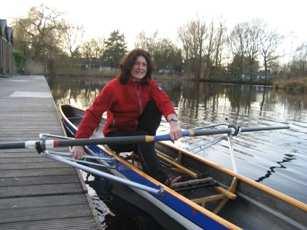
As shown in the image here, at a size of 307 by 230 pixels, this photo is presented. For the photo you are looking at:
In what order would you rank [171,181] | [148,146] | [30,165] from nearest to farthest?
[148,146]
[171,181]
[30,165]

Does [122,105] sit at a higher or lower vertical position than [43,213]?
higher

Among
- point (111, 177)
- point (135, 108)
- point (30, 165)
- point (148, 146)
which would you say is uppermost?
point (135, 108)

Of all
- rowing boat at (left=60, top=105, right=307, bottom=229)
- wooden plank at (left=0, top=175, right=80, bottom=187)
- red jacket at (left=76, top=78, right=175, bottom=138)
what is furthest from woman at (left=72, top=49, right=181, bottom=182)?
wooden plank at (left=0, top=175, right=80, bottom=187)

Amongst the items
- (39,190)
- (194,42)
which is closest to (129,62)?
(39,190)

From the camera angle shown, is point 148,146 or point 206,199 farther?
point 148,146

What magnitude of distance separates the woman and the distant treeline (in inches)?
2065

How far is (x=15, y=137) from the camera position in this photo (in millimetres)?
8273

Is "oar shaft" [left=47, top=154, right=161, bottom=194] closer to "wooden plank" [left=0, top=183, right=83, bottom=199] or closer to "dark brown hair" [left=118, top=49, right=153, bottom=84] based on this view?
"wooden plank" [left=0, top=183, right=83, bottom=199]

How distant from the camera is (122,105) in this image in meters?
5.21

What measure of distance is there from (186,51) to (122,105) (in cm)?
6265

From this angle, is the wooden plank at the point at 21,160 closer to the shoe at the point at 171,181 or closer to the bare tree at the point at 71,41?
the shoe at the point at 171,181

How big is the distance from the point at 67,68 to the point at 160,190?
58.5 meters

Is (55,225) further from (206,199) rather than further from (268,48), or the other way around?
(268,48)

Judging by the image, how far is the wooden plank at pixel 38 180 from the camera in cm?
522
